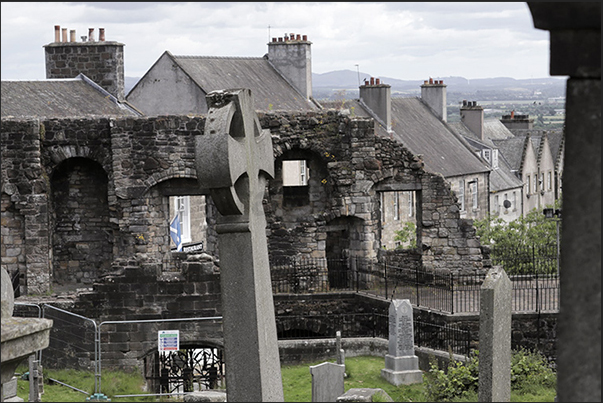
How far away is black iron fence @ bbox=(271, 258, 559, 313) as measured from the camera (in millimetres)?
19891

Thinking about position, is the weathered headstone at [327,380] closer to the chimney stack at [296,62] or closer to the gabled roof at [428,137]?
the chimney stack at [296,62]

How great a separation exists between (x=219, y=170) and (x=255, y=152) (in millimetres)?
855

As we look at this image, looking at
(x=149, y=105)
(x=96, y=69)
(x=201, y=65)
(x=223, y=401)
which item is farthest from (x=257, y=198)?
(x=201, y=65)

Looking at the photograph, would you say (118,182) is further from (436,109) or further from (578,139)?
(436,109)

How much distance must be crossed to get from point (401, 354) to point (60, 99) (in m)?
14.9

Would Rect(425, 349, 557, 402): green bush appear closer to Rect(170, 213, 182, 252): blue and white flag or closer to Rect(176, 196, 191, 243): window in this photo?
Rect(170, 213, 182, 252): blue and white flag

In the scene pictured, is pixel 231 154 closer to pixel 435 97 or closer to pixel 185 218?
pixel 185 218

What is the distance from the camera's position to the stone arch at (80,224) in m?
20.7

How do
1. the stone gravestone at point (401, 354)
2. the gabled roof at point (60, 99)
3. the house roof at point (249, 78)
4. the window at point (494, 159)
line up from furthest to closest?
the window at point (494, 159), the house roof at point (249, 78), the gabled roof at point (60, 99), the stone gravestone at point (401, 354)

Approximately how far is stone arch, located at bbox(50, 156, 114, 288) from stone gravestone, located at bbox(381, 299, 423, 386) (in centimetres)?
792

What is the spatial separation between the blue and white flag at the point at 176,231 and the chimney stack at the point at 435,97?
20.7 metres

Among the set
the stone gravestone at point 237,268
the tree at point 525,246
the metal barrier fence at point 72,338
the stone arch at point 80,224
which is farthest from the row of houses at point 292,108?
the stone gravestone at point 237,268

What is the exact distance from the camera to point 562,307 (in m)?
3.77

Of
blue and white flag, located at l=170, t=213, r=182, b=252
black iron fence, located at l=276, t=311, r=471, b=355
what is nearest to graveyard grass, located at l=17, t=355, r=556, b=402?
black iron fence, located at l=276, t=311, r=471, b=355
